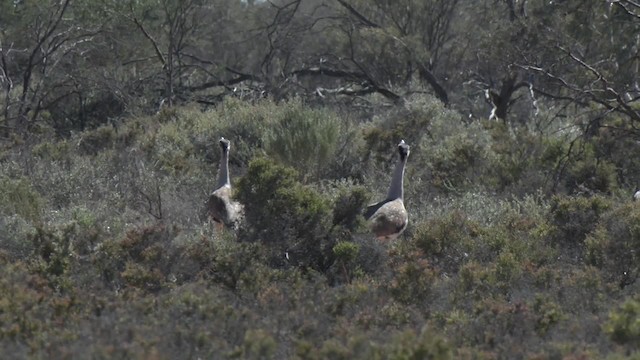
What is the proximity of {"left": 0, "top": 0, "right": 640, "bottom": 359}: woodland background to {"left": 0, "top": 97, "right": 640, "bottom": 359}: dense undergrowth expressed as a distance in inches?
1.1

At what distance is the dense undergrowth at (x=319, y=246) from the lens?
7477mm

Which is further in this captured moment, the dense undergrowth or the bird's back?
the bird's back

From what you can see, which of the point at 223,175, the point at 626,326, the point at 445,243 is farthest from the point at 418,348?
the point at 223,175

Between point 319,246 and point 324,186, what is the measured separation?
3.95 metres

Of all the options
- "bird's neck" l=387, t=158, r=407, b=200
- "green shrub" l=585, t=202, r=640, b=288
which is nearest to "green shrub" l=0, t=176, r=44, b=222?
"bird's neck" l=387, t=158, r=407, b=200

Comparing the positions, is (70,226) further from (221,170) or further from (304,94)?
(304,94)

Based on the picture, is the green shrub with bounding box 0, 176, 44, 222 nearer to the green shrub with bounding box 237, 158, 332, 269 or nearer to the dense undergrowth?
the dense undergrowth

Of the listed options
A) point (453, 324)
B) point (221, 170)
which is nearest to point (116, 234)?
point (221, 170)

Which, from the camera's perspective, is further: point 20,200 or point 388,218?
point 20,200

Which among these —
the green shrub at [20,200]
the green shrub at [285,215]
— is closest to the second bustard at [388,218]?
the green shrub at [285,215]

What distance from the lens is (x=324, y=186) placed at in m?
14.4

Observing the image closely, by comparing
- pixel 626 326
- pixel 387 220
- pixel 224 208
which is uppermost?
pixel 626 326

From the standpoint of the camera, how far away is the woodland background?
7773 mm

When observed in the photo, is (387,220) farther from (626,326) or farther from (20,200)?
(626,326)
